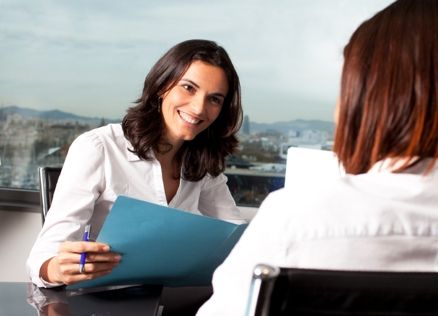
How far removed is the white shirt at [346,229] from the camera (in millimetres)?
667

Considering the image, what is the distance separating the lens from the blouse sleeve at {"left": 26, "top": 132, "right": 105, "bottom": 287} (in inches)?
55.0

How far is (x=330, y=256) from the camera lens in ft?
2.22

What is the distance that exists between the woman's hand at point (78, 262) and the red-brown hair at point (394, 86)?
1.75 feet

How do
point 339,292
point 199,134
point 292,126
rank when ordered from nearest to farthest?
point 339,292 < point 199,134 < point 292,126

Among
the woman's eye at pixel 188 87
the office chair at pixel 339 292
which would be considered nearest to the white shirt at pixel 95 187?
the woman's eye at pixel 188 87

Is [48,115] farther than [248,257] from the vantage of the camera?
Yes

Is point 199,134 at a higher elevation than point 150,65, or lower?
lower

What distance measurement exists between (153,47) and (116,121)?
37 centimetres

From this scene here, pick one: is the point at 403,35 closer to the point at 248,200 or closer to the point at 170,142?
the point at 170,142

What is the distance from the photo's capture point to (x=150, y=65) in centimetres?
267

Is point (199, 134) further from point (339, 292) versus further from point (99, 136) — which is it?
point (339, 292)

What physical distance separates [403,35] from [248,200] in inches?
78.2

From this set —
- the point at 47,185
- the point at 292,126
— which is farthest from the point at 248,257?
the point at 292,126

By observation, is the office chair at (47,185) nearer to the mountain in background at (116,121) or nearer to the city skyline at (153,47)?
the city skyline at (153,47)
